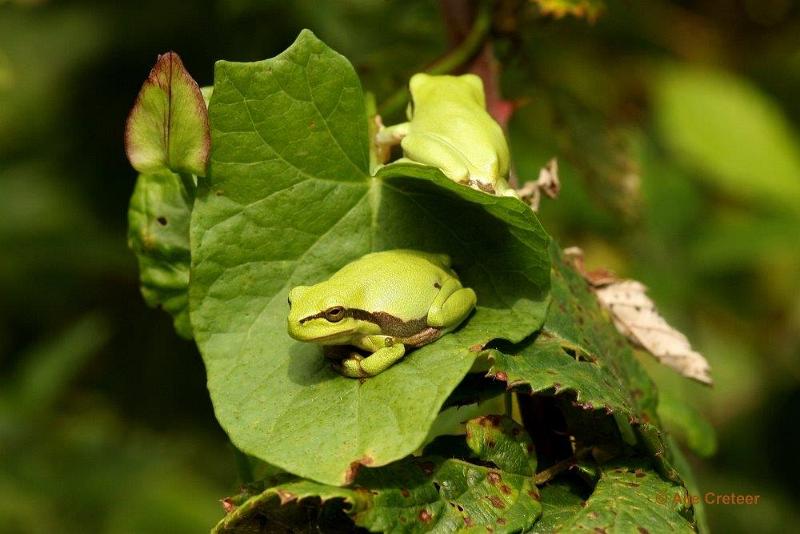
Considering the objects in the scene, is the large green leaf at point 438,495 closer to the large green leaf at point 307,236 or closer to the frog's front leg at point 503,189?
the large green leaf at point 307,236

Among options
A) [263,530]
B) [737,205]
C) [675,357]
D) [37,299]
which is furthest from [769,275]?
[263,530]

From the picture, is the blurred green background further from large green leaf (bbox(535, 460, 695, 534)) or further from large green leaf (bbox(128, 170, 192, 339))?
large green leaf (bbox(535, 460, 695, 534))

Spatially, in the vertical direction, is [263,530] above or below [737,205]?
above

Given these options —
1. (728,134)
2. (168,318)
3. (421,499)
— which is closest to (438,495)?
(421,499)

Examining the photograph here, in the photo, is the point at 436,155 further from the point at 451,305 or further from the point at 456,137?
the point at 451,305

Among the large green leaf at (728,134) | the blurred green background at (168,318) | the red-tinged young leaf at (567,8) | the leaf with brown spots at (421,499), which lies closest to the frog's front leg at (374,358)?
the leaf with brown spots at (421,499)

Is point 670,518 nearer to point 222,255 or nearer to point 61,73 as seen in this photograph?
point 222,255

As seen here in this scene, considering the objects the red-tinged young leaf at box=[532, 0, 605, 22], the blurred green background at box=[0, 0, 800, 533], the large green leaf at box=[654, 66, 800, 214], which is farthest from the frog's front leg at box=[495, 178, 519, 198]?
the large green leaf at box=[654, 66, 800, 214]
